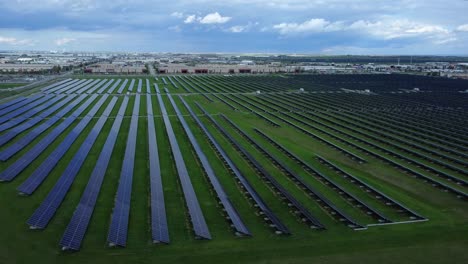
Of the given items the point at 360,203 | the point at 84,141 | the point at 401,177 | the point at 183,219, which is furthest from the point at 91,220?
the point at 401,177

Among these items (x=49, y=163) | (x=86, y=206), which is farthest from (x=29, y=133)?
(x=86, y=206)

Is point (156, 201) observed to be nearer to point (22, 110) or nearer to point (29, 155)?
point (29, 155)

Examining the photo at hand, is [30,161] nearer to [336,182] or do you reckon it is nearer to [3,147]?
[3,147]

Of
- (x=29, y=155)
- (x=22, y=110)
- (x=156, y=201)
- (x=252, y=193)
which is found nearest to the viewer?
(x=156, y=201)

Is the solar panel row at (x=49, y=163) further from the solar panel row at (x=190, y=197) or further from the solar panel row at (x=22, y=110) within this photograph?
the solar panel row at (x=22, y=110)

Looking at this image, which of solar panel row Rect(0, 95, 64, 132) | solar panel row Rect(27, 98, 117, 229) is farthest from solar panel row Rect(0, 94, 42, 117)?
solar panel row Rect(27, 98, 117, 229)

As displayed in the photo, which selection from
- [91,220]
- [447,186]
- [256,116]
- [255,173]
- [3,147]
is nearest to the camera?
[91,220]
